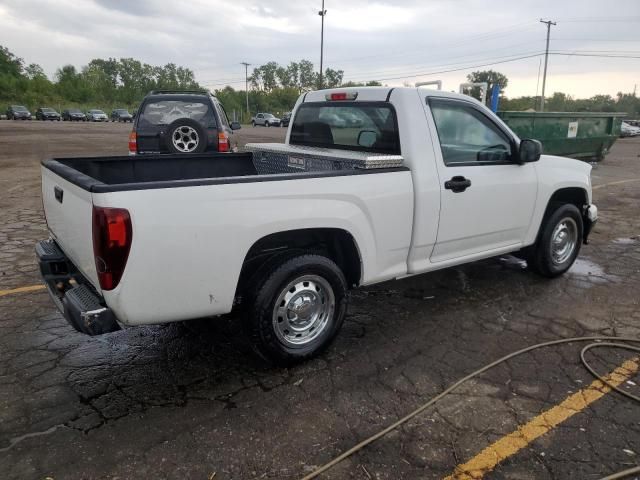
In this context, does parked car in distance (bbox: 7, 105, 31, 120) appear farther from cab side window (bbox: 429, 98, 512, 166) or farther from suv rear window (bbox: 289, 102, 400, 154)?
cab side window (bbox: 429, 98, 512, 166)

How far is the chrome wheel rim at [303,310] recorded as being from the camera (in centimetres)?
325

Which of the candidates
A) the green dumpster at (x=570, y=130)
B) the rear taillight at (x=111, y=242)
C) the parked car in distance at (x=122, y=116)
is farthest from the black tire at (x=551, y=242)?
the parked car in distance at (x=122, y=116)

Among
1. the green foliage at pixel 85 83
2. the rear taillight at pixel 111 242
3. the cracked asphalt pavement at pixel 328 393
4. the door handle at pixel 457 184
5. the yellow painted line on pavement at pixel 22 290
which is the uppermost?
the green foliage at pixel 85 83

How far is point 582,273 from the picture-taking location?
5504mm

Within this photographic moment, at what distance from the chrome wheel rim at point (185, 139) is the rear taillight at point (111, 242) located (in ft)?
17.9

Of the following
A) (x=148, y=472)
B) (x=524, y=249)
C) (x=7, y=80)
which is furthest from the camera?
(x=7, y=80)

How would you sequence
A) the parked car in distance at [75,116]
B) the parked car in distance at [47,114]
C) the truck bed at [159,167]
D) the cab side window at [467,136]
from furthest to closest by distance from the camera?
the parked car in distance at [75,116], the parked car in distance at [47,114], the cab side window at [467,136], the truck bed at [159,167]

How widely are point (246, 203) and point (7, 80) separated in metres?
84.6

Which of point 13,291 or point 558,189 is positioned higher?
point 558,189

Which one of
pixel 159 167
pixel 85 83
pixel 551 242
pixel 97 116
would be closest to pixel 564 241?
pixel 551 242

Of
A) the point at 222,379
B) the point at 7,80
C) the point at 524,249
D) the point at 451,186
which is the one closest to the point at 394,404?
the point at 222,379

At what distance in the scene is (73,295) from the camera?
288cm

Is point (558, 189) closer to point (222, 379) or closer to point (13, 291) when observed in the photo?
point (222, 379)

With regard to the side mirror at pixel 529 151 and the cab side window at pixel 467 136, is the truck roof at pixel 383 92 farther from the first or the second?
the side mirror at pixel 529 151
